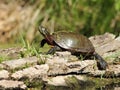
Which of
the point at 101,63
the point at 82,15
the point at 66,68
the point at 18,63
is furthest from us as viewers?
the point at 82,15

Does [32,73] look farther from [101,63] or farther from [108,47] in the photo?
→ [108,47]

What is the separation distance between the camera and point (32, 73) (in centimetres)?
607

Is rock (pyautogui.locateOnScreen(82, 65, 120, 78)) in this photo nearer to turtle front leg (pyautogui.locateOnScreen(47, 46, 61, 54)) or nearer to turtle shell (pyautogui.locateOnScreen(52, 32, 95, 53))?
turtle shell (pyautogui.locateOnScreen(52, 32, 95, 53))

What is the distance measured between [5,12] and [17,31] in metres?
0.55

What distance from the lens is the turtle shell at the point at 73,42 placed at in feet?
21.9

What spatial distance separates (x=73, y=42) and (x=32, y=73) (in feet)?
2.81

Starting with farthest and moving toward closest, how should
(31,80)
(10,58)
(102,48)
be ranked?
(102,48) < (10,58) < (31,80)

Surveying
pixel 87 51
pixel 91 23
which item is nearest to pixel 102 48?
pixel 87 51

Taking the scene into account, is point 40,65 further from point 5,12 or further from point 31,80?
point 5,12

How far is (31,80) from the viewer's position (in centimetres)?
610

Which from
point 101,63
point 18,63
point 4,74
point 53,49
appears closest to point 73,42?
point 53,49

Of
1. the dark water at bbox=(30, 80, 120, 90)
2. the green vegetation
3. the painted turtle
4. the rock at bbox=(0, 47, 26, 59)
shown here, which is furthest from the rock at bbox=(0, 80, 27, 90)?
the green vegetation

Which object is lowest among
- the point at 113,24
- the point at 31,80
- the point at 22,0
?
the point at 31,80

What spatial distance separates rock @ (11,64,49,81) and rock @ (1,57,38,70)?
99 millimetres
